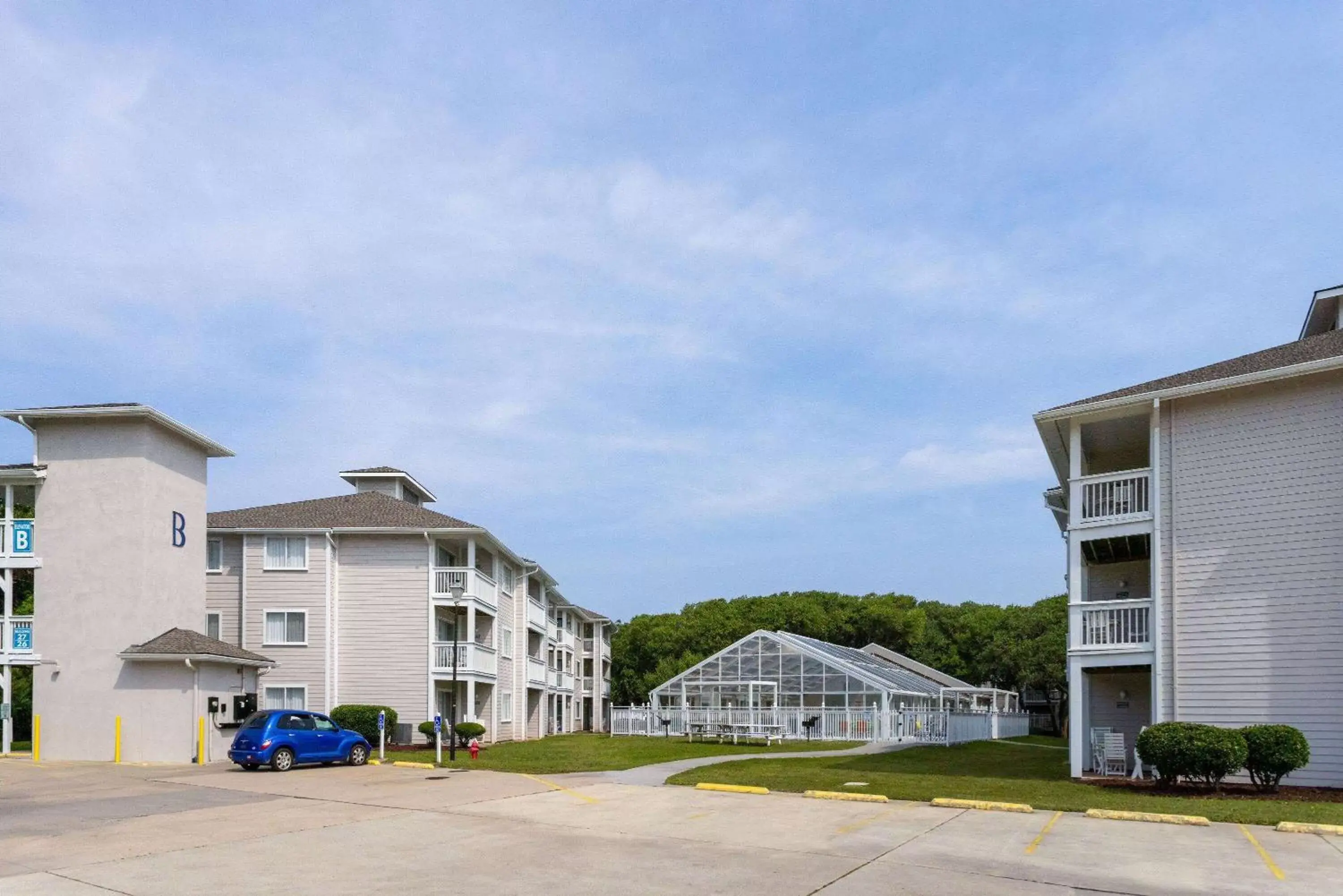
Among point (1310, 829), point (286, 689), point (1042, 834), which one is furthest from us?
point (286, 689)

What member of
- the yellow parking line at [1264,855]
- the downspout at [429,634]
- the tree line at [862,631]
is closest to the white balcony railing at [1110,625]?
the yellow parking line at [1264,855]

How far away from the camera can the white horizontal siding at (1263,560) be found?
73.9ft

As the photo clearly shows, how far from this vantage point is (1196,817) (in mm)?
17656

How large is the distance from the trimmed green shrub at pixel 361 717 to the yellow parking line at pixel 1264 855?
26.9 metres

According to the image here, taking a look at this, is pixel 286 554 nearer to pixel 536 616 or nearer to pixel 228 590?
pixel 228 590

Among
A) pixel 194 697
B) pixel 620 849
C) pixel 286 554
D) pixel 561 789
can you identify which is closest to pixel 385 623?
pixel 286 554

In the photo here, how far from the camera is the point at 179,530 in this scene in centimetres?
3388

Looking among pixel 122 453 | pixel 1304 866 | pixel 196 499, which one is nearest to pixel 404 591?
pixel 196 499

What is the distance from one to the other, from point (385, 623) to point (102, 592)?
11.0 meters

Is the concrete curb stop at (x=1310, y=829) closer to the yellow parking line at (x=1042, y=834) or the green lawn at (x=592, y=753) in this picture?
the yellow parking line at (x=1042, y=834)

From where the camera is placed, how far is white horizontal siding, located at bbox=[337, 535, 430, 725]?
40.3 meters

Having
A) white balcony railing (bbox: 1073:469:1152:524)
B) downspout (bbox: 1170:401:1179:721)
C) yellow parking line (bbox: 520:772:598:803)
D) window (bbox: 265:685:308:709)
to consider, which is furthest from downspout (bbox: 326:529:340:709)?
downspout (bbox: 1170:401:1179:721)

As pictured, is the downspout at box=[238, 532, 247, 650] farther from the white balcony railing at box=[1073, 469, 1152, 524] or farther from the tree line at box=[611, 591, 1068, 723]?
the tree line at box=[611, 591, 1068, 723]

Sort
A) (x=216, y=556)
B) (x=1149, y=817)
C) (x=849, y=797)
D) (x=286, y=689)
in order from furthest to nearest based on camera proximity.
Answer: (x=216, y=556) → (x=286, y=689) → (x=849, y=797) → (x=1149, y=817)
